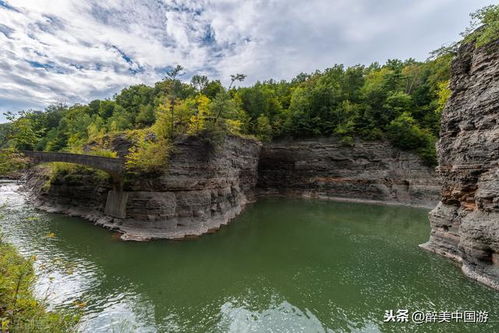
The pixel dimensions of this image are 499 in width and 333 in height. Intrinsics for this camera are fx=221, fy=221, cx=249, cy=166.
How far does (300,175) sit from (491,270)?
84.8ft

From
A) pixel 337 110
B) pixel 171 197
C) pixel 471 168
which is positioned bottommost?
pixel 171 197

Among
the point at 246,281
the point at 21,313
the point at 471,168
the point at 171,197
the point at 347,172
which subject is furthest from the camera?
the point at 347,172

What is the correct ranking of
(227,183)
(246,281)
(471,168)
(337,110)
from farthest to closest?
(337,110) → (227,183) → (471,168) → (246,281)

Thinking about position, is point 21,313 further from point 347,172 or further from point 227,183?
point 347,172

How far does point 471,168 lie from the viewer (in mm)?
10492

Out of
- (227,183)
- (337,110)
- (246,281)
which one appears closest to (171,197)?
(227,183)

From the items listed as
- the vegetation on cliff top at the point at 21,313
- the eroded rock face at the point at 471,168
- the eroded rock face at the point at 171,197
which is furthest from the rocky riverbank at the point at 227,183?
the eroded rock face at the point at 471,168

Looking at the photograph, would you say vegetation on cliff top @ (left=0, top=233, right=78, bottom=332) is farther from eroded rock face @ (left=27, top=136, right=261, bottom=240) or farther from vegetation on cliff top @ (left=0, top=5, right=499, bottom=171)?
vegetation on cliff top @ (left=0, top=5, right=499, bottom=171)

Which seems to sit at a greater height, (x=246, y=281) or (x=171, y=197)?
(x=171, y=197)

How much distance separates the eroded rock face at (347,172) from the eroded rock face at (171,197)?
1450cm

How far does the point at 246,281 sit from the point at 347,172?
88.7 ft

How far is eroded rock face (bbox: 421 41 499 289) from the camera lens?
30.3 feet

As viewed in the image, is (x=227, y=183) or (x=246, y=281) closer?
(x=246, y=281)

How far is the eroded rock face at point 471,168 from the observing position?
924 centimetres
